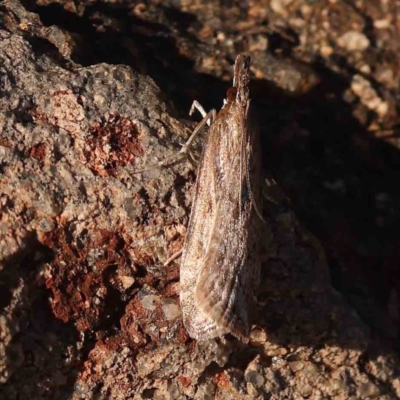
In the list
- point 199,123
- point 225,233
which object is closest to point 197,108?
point 199,123

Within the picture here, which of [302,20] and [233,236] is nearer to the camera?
[233,236]

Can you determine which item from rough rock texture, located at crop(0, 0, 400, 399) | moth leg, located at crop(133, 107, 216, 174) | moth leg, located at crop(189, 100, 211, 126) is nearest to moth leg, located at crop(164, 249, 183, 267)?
rough rock texture, located at crop(0, 0, 400, 399)

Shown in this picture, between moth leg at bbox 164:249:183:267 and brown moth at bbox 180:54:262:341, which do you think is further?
moth leg at bbox 164:249:183:267

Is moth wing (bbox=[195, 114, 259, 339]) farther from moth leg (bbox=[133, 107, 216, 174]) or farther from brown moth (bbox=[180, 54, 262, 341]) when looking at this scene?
moth leg (bbox=[133, 107, 216, 174])

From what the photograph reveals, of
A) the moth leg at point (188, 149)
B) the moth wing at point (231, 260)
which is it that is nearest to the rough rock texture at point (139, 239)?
the moth leg at point (188, 149)

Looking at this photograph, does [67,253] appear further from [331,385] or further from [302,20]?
[302,20]

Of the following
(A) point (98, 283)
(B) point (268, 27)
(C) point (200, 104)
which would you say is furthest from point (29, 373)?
(B) point (268, 27)
